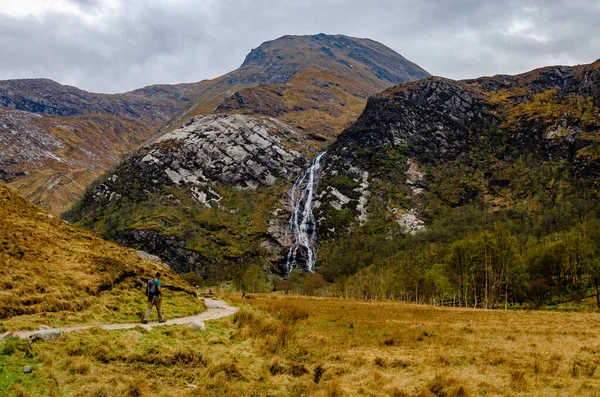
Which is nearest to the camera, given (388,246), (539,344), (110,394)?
(110,394)

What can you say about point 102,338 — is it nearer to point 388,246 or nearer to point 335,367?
point 335,367

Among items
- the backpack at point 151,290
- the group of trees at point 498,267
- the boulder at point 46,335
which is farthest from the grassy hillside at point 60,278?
the group of trees at point 498,267

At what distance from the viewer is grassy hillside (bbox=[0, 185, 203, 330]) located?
1728 centimetres

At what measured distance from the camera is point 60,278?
20.9m

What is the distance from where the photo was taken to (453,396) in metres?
11.4

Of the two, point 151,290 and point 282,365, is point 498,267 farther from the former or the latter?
point 282,365

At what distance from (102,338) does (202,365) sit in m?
4.12

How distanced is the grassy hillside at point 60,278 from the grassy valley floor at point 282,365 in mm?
4134

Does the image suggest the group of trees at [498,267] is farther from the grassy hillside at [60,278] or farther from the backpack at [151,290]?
the backpack at [151,290]

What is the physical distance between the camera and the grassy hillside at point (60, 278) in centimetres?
1728

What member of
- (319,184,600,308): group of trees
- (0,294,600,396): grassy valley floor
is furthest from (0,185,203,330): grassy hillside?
(319,184,600,308): group of trees

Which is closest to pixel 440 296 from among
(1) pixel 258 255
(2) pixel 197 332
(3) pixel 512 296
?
(3) pixel 512 296

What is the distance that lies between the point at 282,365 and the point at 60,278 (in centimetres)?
1466

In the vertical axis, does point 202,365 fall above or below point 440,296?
above
